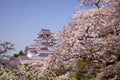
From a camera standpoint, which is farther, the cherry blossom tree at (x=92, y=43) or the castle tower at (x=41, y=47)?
the castle tower at (x=41, y=47)

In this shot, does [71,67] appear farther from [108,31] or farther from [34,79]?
[34,79]

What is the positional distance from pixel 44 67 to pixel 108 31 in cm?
267

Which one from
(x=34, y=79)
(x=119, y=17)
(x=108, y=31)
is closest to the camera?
(x=119, y=17)

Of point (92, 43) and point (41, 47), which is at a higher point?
point (92, 43)

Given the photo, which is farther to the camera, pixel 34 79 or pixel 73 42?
pixel 34 79

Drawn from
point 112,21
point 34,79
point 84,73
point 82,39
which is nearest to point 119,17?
point 112,21

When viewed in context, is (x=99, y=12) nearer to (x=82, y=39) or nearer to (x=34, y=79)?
(x=82, y=39)

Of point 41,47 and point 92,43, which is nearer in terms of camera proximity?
point 92,43

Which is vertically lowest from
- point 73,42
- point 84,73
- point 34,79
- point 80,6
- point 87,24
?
point 34,79

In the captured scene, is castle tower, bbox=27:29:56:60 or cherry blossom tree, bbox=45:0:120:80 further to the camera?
castle tower, bbox=27:29:56:60

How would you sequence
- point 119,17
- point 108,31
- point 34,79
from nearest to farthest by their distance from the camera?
point 119,17
point 108,31
point 34,79

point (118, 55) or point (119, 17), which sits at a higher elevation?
point (119, 17)

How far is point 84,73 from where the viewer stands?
942 centimetres

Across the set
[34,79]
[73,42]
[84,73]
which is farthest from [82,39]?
[34,79]
